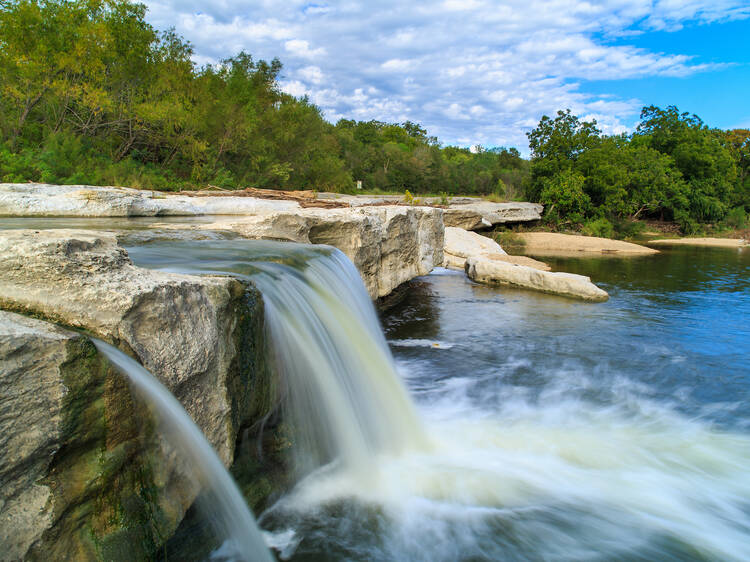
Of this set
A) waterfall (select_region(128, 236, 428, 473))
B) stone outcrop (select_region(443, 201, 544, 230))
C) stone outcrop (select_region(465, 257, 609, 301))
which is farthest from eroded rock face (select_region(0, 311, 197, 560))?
stone outcrop (select_region(443, 201, 544, 230))

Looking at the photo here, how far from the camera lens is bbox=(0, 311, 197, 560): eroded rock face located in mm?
1633

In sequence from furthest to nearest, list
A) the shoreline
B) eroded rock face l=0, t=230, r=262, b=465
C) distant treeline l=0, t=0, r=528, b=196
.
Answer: the shoreline → distant treeline l=0, t=0, r=528, b=196 → eroded rock face l=0, t=230, r=262, b=465

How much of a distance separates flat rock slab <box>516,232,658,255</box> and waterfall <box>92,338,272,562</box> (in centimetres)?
2222

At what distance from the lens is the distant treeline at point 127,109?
1275 cm

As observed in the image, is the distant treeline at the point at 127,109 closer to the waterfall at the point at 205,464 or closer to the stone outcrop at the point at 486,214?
the stone outcrop at the point at 486,214

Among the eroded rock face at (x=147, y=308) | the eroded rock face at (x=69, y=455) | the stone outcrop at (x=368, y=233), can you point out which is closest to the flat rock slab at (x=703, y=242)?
the stone outcrop at (x=368, y=233)

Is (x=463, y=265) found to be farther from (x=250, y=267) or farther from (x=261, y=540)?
(x=261, y=540)

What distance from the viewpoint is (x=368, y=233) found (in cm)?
796

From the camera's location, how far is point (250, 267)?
148 inches

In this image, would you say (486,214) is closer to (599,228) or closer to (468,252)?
(468,252)

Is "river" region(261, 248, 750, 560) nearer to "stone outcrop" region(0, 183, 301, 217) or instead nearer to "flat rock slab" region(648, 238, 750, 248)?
"stone outcrop" region(0, 183, 301, 217)

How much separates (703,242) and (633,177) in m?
6.74

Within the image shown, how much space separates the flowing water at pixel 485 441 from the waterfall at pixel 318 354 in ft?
0.05

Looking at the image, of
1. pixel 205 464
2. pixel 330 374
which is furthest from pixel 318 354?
pixel 205 464
